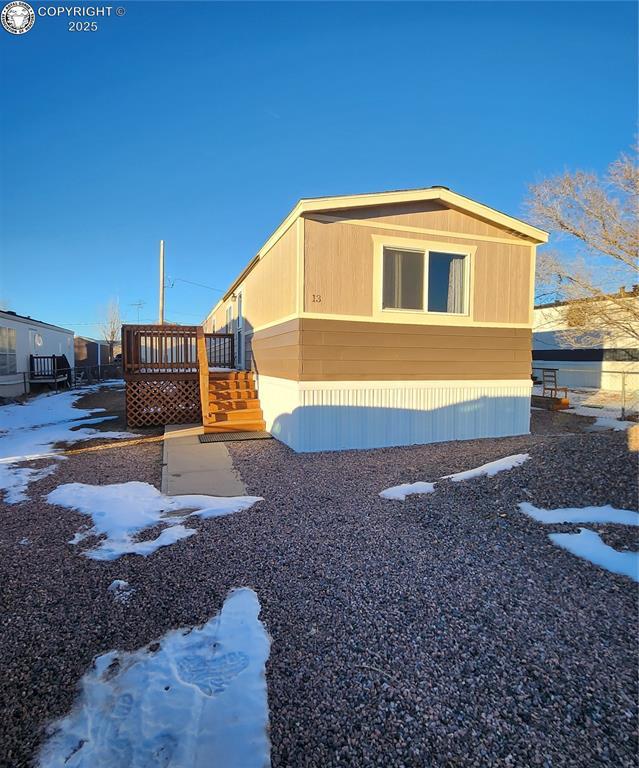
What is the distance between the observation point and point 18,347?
16266 millimetres

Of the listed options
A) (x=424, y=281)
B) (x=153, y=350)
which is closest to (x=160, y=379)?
(x=153, y=350)

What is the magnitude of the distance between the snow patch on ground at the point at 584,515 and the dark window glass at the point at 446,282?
4.60 m

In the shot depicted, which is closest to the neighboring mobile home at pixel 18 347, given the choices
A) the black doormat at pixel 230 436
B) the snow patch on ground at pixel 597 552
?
the black doormat at pixel 230 436

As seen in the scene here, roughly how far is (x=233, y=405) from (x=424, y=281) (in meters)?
4.60

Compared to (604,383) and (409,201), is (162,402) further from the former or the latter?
(604,383)

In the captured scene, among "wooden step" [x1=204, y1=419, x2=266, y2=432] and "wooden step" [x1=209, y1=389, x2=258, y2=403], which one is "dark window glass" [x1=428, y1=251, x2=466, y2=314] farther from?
"wooden step" [x1=209, y1=389, x2=258, y2=403]

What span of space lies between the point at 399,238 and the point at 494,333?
267 centimetres

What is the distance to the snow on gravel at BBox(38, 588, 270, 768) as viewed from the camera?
60.1 inches

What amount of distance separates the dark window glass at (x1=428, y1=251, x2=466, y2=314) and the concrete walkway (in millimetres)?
4529

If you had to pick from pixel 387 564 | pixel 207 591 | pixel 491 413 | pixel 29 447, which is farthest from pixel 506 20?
pixel 29 447

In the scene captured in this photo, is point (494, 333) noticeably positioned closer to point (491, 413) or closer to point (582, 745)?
point (491, 413)

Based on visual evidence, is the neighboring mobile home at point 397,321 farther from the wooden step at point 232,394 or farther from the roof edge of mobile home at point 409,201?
the wooden step at point 232,394

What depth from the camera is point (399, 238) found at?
7.19 metres

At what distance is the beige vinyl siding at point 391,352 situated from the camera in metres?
6.80
